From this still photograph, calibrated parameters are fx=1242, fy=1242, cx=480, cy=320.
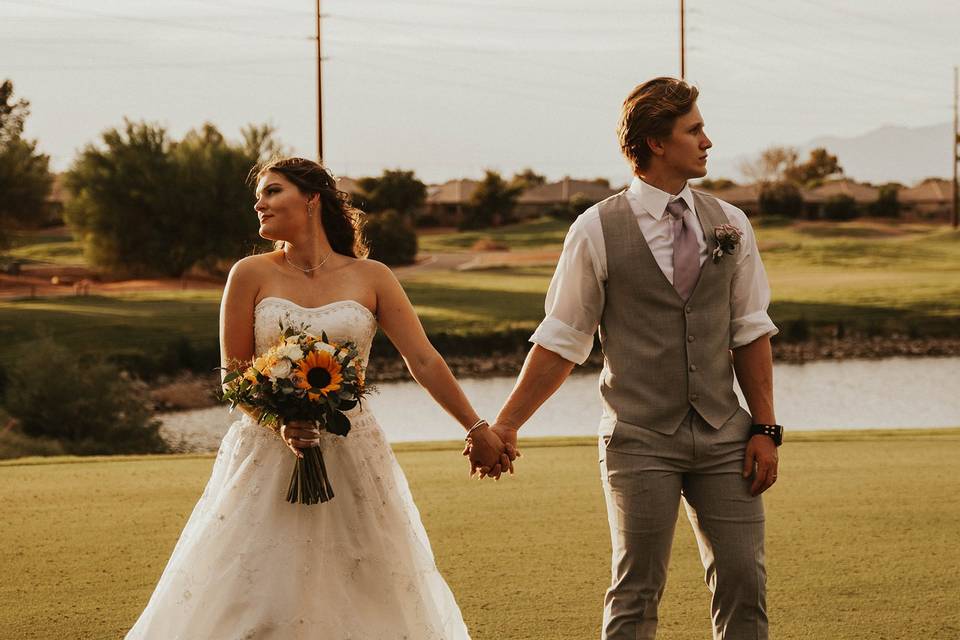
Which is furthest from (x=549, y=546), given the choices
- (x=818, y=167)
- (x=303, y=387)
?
(x=818, y=167)

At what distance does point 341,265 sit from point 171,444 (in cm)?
1978

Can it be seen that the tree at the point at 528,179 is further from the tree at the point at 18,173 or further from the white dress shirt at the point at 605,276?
the white dress shirt at the point at 605,276

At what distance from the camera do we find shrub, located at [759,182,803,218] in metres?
74.5

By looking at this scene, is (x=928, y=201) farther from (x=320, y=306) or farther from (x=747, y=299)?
(x=747, y=299)

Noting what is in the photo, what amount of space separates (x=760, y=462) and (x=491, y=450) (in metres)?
1.00

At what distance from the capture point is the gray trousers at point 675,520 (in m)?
3.71

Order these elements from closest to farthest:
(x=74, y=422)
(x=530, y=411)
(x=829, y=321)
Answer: (x=530, y=411), (x=74, y=422), (x=829, y=321)

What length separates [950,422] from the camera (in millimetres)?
24203

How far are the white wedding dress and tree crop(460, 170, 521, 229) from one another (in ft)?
234

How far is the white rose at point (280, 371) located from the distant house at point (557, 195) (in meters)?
70.1

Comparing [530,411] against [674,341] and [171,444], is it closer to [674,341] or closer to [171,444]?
[674,341]

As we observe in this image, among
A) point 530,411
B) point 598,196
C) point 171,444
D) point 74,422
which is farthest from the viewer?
point 598,196

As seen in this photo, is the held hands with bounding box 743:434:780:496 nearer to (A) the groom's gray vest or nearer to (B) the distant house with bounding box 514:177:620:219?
(A) the groom's gray vest

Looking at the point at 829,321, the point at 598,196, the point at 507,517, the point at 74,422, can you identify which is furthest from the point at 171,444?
the point at 598,196
